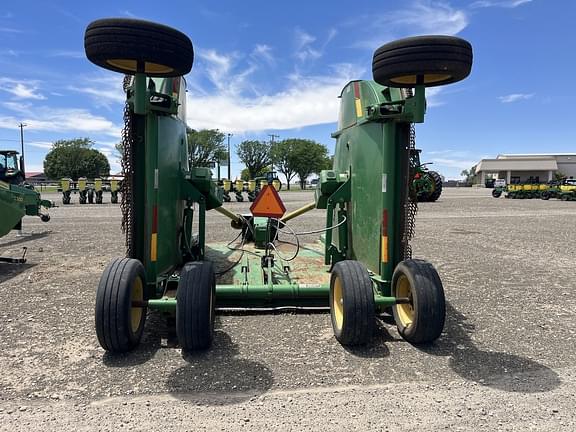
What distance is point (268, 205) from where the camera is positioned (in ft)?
19.1

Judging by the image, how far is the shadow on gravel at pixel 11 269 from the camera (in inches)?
281

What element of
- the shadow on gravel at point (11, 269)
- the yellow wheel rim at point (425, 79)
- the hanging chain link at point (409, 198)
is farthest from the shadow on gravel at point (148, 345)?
the shadow on gravel at point (11, 269)

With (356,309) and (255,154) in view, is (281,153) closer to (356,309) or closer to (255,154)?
(255,154)

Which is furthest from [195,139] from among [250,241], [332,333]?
[332,333]

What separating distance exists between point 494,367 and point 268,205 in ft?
10.6

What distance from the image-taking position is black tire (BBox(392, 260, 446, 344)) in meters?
3.97

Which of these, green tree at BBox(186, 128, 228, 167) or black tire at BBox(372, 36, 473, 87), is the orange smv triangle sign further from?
green tree at BBox(186, 128, 228, 167)

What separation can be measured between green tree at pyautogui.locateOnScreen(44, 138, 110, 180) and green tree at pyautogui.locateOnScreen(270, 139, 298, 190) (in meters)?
29.5

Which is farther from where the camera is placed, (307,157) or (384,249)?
(307,157)

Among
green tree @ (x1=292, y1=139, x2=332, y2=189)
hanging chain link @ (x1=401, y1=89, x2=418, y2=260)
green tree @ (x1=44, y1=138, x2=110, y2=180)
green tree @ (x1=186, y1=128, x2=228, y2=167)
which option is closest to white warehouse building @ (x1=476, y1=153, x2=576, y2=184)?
green tree @ (x1=292, y1=139, x2=332, y2=189)

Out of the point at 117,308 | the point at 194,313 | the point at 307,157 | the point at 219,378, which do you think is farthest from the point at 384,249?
the point at 307,157

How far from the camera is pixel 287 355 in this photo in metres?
3.93

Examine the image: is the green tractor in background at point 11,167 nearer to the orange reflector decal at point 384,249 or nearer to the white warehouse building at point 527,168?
the orange reflector decal at point 384,249

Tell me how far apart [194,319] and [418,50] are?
9.68 feet
